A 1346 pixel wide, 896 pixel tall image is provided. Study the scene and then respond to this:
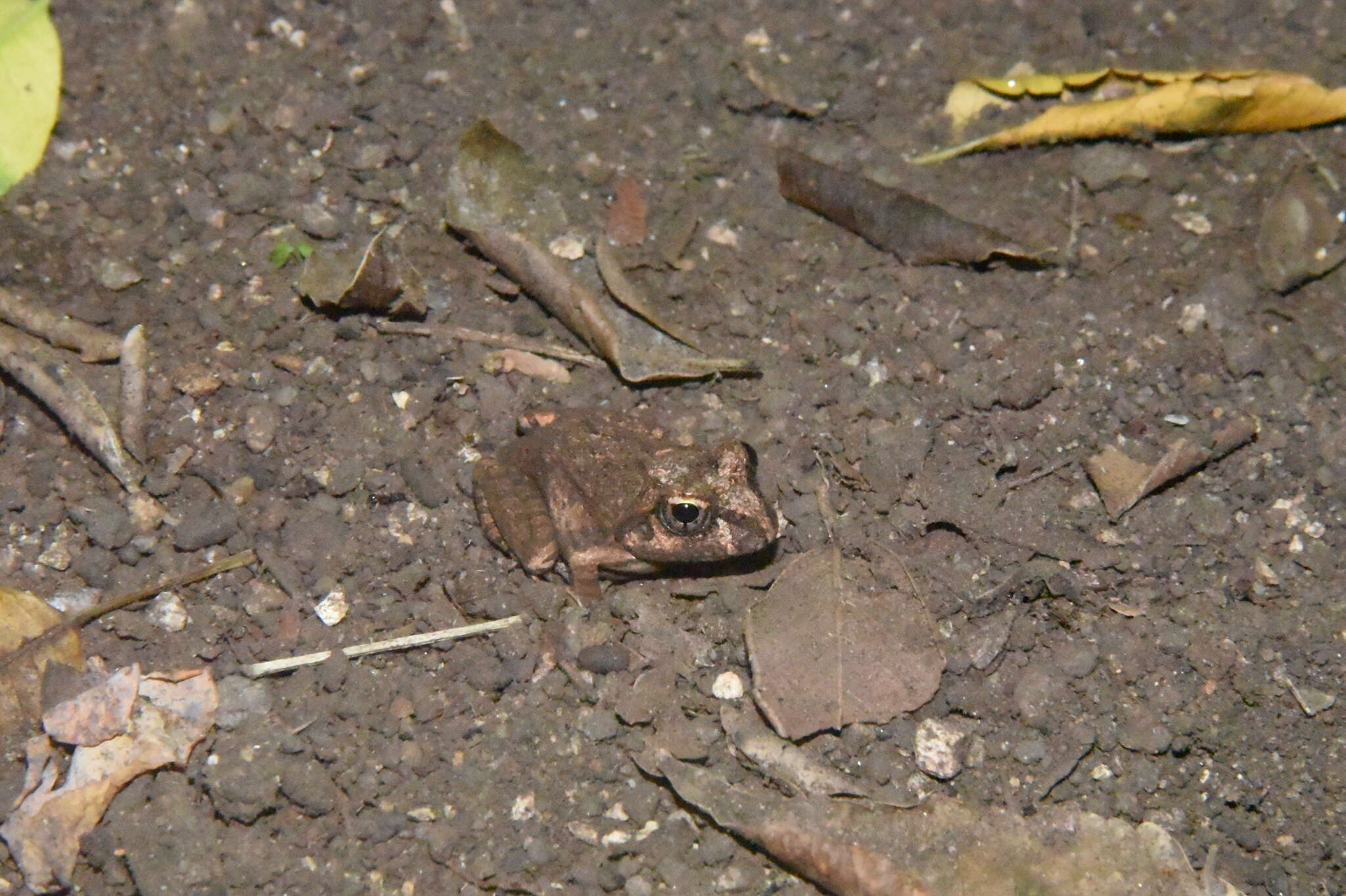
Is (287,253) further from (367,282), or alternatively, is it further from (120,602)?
(120,602)

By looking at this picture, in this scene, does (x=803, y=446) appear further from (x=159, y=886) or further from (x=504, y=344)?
(x=159, y=886)

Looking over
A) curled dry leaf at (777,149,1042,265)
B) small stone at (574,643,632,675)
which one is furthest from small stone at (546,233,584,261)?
small stone at (574,643,632,675)

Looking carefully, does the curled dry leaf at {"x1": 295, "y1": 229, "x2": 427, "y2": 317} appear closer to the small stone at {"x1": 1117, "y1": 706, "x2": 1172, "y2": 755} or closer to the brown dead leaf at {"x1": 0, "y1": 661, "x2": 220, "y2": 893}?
the brown dead leaf at {"x1": 0, "y1": 661, "x2": 220, "y2": 893}

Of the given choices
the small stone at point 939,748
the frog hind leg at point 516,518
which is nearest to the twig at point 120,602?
the frog hind leg at point 516,518

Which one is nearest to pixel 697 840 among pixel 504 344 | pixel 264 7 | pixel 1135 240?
pixel 504 344

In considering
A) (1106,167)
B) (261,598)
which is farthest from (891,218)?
(261,598)

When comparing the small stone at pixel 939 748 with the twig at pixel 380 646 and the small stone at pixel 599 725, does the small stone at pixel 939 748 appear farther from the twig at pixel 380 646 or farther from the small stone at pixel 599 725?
the twig at pixel 380 646

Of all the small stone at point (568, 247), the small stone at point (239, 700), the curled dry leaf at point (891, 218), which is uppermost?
the curled dry leaf at point (891, 218)
